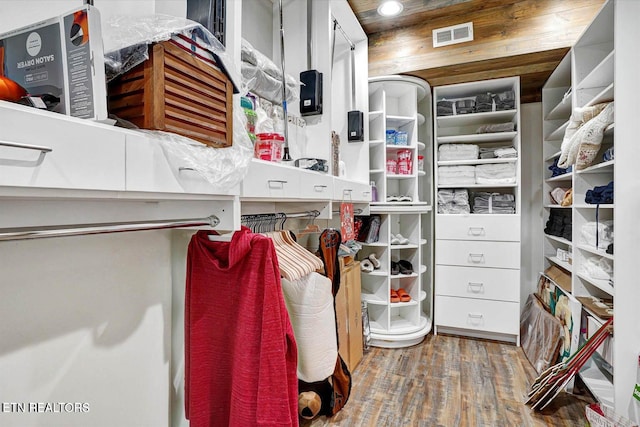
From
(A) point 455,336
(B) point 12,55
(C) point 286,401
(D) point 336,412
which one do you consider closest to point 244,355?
(C) point 286,401

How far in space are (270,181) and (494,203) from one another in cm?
244

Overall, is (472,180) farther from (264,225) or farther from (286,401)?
(286,401)

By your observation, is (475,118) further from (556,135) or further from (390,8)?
(390,8)

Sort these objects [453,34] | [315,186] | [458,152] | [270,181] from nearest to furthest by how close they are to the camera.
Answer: [270,181], [315,186], [453,34], [458,152]

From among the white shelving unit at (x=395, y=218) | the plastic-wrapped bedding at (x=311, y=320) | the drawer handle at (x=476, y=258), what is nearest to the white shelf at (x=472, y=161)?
the white shelving unit at (x=395, y=218)

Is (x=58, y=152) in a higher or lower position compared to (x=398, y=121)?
lower

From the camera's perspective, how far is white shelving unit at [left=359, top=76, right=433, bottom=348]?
2.75m

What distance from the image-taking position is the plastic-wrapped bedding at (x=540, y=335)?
2.31m

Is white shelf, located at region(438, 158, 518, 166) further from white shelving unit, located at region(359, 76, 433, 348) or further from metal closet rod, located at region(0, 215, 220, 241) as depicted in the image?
metal closet rod, located at region(0, 215, 220, 241)

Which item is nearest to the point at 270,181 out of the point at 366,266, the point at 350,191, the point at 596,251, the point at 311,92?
the point at 311,92

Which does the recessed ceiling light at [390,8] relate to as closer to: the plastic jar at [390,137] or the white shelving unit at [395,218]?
the white shelving unit at [395,218]

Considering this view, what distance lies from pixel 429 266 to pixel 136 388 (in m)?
2.84

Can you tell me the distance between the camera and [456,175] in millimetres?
2996

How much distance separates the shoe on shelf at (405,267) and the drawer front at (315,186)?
1476 millimetres
